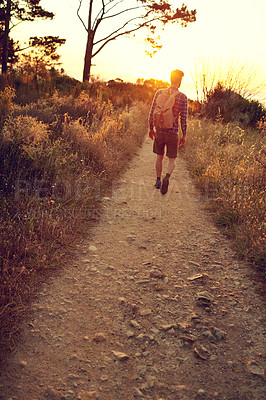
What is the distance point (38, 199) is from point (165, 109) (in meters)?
2.52

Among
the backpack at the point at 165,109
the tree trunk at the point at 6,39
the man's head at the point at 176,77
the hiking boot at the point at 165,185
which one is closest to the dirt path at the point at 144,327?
the hiking boot at the point at 165,185

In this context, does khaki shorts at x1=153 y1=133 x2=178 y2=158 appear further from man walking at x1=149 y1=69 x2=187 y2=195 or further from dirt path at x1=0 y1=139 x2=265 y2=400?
dirt path at x1=0 y1=139 x2=265 y2=400

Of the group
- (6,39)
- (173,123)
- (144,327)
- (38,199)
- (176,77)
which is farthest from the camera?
(6,39)

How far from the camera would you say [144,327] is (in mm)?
2383

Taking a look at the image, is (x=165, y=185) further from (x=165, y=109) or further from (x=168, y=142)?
(x=165, y=109)

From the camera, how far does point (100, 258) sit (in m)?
3.36

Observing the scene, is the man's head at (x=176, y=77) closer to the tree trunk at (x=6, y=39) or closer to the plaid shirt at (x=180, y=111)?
the plaid shirt at (x=180, y=111)

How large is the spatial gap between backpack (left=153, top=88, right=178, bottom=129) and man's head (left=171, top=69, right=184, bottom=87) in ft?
0.49

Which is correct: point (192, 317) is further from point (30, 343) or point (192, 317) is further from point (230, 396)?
point (30, 343)

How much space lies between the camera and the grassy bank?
257 cm

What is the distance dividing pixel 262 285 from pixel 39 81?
1046cm

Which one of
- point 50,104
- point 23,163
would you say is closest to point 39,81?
point 50,104

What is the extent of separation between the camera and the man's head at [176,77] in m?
4.80

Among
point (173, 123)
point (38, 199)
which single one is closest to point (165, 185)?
point (173, 123)
